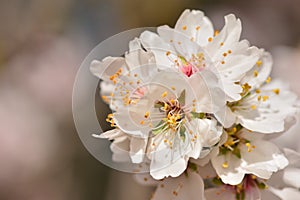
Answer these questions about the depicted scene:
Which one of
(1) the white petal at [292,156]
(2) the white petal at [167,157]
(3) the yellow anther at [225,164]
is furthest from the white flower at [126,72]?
(1) the white petal at [292,156]

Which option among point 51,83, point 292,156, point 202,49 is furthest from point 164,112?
point 51,83

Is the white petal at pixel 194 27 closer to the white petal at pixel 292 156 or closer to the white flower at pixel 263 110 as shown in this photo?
the white flower at pixel 263 110

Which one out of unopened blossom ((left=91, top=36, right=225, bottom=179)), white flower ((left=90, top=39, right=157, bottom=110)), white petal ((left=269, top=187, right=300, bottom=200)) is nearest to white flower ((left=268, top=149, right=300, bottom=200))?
white petal ((left=269, top=187, right=300, bottom=200))

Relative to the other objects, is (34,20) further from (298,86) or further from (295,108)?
(295,108)

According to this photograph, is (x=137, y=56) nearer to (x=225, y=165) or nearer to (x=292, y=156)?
(x=225, y=165)

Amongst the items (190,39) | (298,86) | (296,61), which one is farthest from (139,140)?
(296,61)
